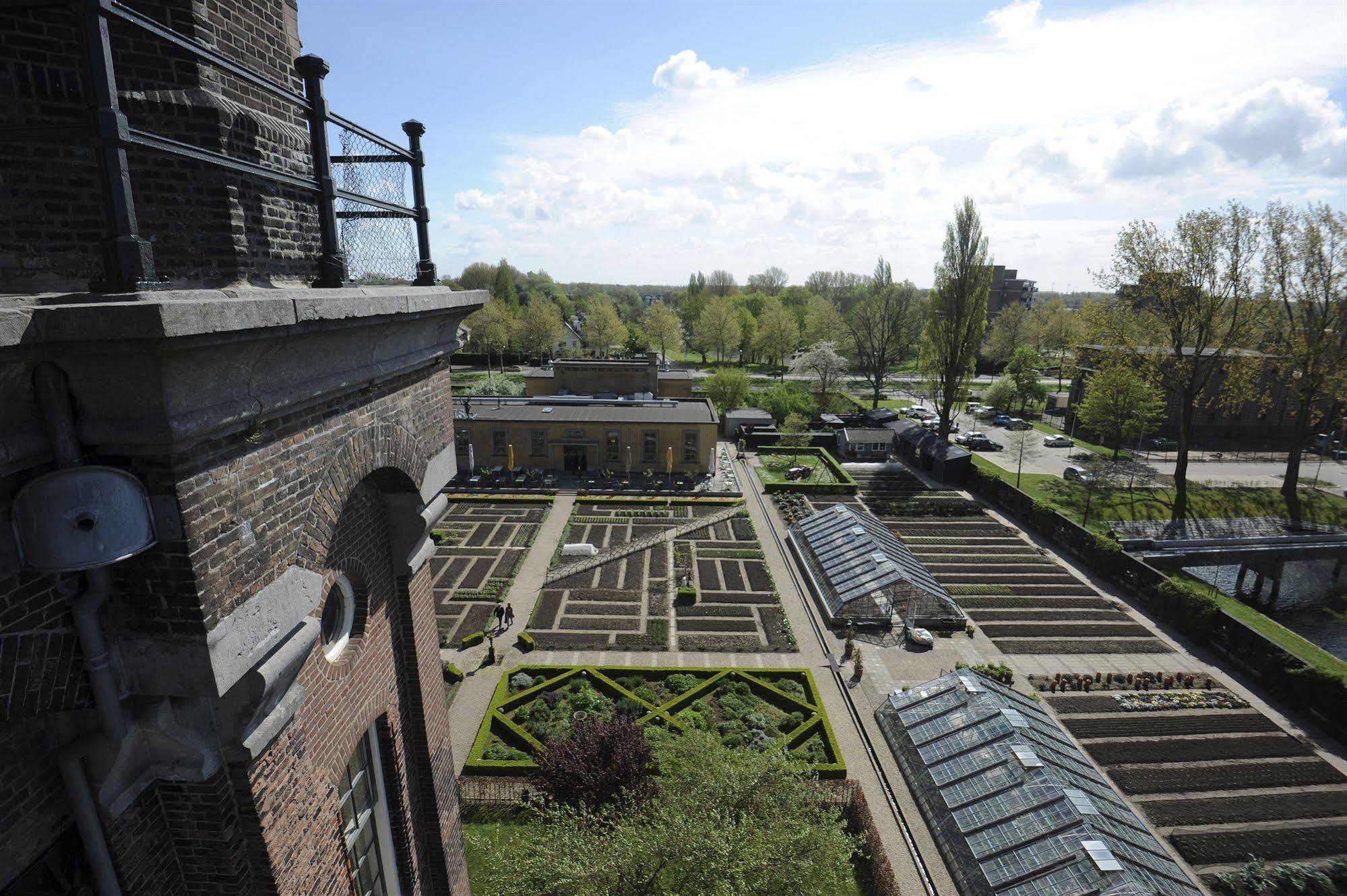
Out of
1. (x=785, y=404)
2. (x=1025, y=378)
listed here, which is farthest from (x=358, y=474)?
(x=1025, y=378)

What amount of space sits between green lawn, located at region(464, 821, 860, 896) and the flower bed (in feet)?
4.75

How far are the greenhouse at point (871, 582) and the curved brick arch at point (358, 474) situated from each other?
738 inches

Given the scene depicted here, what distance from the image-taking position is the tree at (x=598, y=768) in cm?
1277

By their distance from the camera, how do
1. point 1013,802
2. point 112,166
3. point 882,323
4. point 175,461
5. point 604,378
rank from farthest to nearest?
point 882,323
point 604,378
point 1013,802
point 175,461
point 112,166

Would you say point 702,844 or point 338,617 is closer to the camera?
point 338,617

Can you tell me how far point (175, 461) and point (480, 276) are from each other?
109 m

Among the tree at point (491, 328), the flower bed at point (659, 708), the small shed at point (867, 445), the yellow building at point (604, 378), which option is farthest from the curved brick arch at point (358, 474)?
the tree at point (491, 328)

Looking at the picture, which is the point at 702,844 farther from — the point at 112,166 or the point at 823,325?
the point at 823,325

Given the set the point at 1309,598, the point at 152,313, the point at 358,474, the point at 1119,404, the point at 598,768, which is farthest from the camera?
the point at 1119,404

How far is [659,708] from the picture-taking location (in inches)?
687

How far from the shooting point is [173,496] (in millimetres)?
3201

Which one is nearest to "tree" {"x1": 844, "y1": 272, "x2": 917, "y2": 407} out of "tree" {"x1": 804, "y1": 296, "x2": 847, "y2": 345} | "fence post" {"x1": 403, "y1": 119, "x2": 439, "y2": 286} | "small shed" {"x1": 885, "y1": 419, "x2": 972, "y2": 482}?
"tree" {"x1": 804, "y1": 296, "x2": 847, "y2": 345}

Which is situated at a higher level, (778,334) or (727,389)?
(778,334)

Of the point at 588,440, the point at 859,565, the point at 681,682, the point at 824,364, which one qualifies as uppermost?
the point at 824,364
